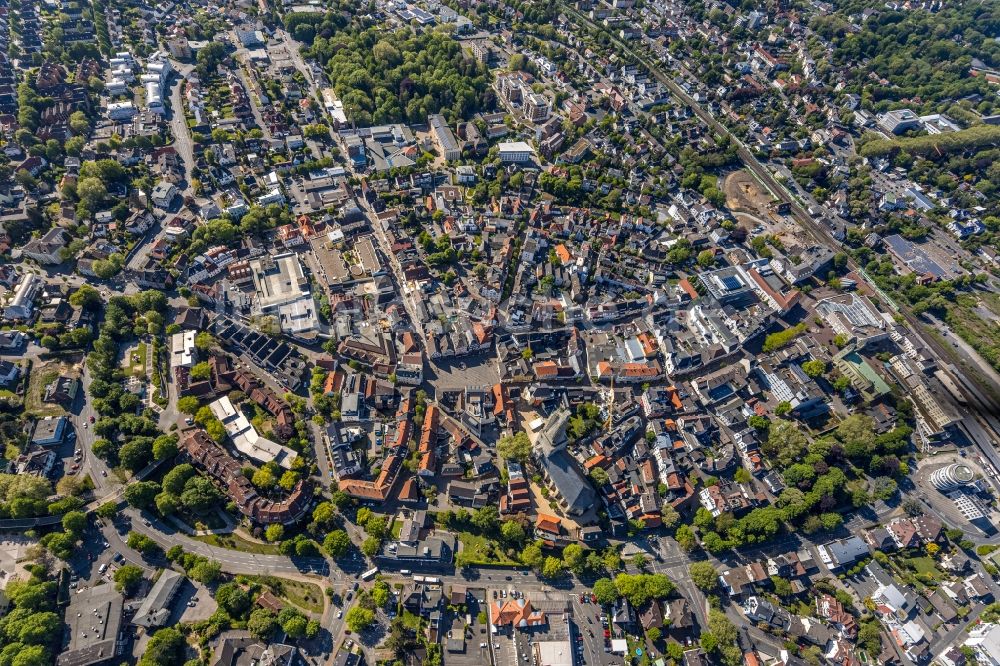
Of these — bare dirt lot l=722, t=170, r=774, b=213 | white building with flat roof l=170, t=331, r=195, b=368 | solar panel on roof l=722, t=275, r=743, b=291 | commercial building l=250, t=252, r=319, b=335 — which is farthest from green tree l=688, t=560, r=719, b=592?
bare dirt lot l=722, t=170, r=774, b=213

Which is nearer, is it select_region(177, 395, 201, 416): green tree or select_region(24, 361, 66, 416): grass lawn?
select_region(24, 361, 66, 416): grass lawn

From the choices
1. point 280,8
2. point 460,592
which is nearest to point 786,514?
point 460,592

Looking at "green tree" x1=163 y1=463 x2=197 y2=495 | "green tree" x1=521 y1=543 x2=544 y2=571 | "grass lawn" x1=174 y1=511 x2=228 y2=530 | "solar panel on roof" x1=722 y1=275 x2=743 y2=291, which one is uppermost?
"solar panel on roof" x1=722 y1=275 x2=743 y2=291

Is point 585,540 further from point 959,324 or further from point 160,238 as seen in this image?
point 160,238

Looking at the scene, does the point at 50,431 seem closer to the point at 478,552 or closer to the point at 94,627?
the point at 94,627

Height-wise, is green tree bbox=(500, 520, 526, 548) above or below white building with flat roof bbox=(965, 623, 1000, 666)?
below

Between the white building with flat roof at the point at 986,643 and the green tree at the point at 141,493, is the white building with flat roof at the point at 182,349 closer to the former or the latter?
the green tree at the point at 141,493

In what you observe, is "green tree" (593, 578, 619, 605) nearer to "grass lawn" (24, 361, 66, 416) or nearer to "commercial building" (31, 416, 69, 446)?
"commercial building" (31, 416, 69, 446)
